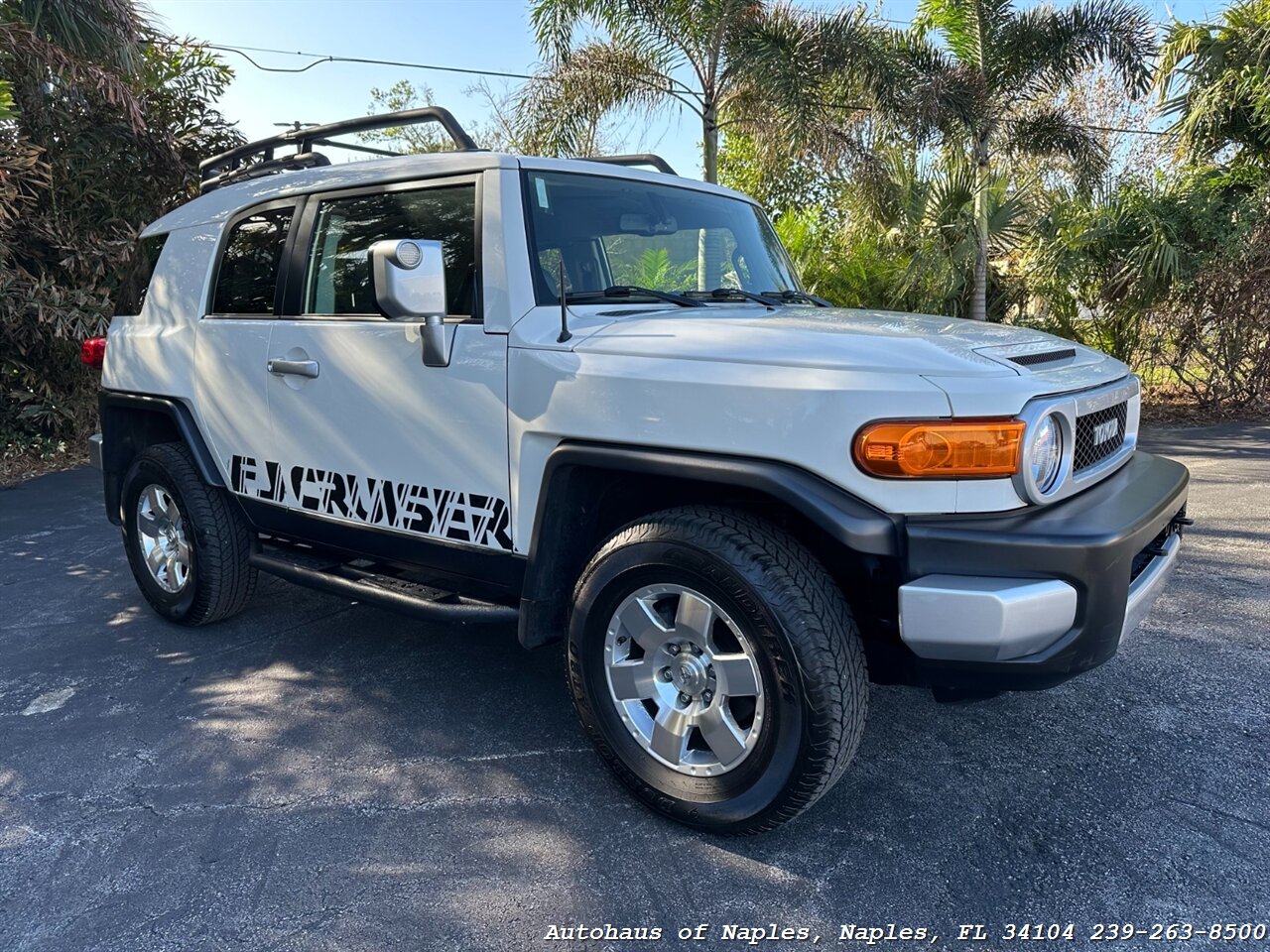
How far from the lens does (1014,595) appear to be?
2.13m

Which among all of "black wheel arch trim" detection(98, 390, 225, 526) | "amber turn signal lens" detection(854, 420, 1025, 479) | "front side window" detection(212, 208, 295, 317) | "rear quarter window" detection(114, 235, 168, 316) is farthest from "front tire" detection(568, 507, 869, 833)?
"rear quarter window" detection(114, 235, 168, 316)

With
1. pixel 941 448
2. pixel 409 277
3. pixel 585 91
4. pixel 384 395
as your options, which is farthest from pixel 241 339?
pixel 585 91

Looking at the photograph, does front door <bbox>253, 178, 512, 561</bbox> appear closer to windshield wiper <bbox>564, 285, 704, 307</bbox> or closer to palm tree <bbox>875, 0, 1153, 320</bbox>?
windshield wiper <bbox>564, 285, 704, 307</bbox>

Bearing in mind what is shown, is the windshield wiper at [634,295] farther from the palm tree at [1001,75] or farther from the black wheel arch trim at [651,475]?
the palm tree at [1001,75]

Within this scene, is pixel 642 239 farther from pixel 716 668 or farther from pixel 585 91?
pixel 585 91

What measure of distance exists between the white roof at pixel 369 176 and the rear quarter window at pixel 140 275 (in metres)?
0.10

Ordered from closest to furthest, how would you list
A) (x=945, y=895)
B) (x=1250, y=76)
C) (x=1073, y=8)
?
(x=945, y=895), (x=1250, y=76), (x=1073, y=8)

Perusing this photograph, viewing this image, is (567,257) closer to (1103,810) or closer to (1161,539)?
(1161,539)

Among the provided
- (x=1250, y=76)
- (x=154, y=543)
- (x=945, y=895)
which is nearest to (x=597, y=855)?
(x=945, y=895)

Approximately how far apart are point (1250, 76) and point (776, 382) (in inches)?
461

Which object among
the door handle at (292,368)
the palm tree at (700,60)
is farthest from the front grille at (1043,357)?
the palm tree at (700,60)

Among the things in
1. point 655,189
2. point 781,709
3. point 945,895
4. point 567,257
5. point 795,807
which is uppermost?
point 655,189

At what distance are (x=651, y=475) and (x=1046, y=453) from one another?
3.49ft

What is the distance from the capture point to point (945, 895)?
2289 millimetres
